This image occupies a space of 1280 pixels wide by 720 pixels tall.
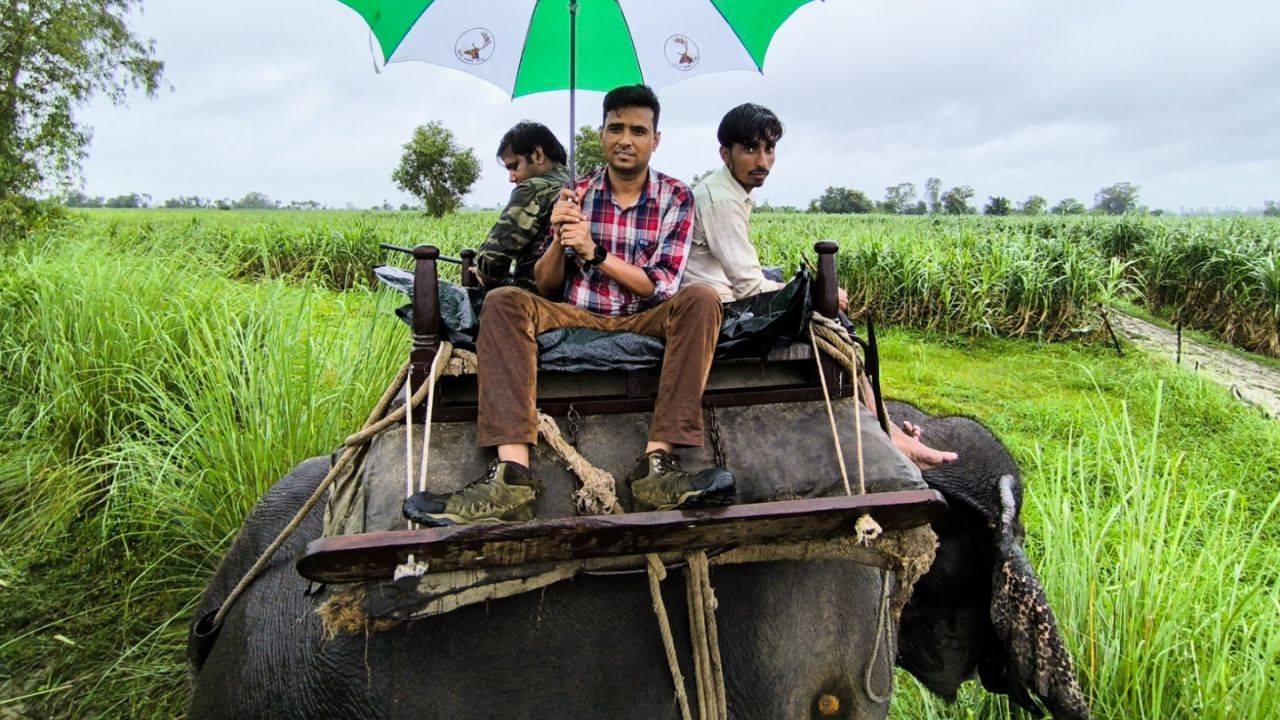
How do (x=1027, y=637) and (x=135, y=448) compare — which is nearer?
(x=1027, y=637)

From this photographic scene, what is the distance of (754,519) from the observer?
1474 millimetres

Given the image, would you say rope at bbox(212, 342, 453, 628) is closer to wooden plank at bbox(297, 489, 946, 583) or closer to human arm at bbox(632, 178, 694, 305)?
wooden plank at bbox(297, 489, 946, 583)

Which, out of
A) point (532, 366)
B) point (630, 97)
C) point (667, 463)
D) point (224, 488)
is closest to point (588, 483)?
point (667, 463)

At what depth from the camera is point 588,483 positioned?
1.73 metres

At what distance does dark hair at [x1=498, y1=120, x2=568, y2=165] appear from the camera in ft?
10.1

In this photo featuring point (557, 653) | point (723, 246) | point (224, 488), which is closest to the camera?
point (557, 653)

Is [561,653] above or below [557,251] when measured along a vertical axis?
below

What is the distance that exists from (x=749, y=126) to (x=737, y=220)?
394 millimetres

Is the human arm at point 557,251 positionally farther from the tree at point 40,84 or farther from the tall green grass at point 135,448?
the tree at point 40,84

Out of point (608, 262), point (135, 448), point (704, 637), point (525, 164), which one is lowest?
point (135, 448)

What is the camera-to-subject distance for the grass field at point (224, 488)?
8.87 feet

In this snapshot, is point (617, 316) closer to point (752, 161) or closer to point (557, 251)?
point (557, 251)

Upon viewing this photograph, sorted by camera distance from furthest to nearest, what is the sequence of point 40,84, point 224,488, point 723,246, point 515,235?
1. point 40,84
2. point 224,488
3. point 515,235
4. point 723,246

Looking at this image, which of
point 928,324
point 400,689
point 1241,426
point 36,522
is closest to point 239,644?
point 400,689
